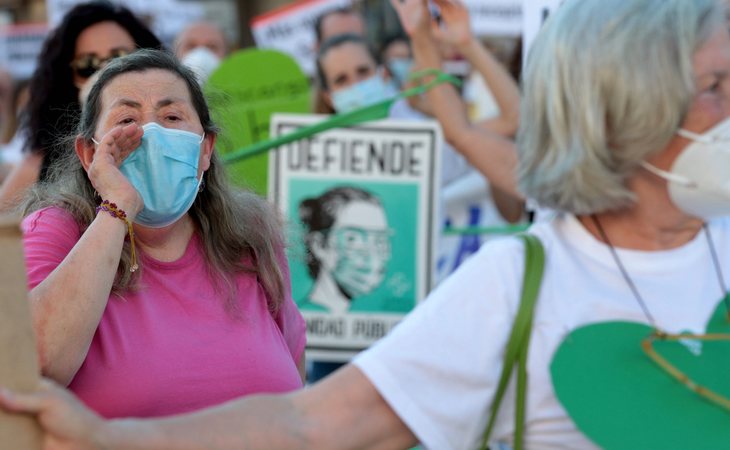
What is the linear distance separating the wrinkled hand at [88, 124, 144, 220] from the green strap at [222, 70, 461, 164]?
4.96ft

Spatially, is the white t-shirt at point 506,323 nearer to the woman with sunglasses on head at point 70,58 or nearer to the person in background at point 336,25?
the woman with sunglasses on head at point 70,58

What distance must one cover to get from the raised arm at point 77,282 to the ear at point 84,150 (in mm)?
204

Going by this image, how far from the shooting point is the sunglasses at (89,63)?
13.8 feet

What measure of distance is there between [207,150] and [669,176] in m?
1.42

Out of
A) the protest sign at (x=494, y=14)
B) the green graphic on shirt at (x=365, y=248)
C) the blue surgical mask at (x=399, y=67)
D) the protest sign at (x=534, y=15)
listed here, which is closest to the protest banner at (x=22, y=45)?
the blue surgical mask at (x=399, y=67)

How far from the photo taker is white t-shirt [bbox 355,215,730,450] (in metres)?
1.83

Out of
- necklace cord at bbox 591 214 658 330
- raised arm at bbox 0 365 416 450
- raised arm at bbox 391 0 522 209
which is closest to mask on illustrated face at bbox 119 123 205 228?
raised arm at bbox 0 365 416 450

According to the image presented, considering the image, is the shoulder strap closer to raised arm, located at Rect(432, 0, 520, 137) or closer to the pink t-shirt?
the pink t-shirt

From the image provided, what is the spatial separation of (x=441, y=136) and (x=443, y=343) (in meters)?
3.38

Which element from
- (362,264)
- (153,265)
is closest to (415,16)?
(362,264)

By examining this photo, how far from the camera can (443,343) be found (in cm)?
184

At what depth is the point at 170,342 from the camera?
262 cm

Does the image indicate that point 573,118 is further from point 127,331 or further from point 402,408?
point 127,331

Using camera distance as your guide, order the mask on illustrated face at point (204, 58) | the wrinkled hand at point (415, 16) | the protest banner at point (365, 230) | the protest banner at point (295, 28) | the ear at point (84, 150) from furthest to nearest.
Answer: the protest banner at point (295, 28) → the mask on illustrated face at point (204, 58) → the protest banner at point (365, 230) → the wrinkled hand at point (415, 16) → the ear at point (84, 150)
